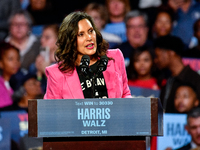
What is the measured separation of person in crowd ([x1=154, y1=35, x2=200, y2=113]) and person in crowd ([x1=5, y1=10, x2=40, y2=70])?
2132 mm

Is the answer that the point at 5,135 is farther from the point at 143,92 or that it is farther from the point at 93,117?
the point at 93,117

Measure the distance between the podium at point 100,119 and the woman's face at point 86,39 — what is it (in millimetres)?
555

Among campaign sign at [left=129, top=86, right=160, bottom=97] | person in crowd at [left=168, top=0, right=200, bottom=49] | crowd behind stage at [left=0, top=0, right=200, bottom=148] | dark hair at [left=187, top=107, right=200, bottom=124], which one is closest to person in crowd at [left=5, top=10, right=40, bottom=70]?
crowd behind stage at [left=0, top=0, right=200, bottom=148]

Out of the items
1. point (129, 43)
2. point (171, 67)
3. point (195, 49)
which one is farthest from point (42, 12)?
point (195, 49)

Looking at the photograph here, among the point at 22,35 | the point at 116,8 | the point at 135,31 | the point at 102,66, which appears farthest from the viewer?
the point at 22,35

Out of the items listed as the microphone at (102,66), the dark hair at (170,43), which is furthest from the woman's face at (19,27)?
the microphone at (102,66)

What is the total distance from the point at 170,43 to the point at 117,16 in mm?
975

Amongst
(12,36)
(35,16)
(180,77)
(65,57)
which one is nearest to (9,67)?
(12,36)

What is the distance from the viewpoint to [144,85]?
18.4ft

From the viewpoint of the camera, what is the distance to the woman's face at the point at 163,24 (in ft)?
18.4

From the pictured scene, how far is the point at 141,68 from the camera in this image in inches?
222

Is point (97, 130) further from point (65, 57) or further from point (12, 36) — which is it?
point (12, 36)

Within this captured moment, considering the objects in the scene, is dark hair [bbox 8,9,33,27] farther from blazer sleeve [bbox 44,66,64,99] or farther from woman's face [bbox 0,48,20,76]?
blazer sleeve [bbox 44,66,64,99]

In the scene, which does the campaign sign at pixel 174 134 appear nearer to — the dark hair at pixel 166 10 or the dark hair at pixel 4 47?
the dark hair at pixel 166 10
